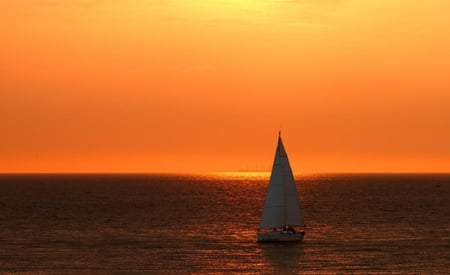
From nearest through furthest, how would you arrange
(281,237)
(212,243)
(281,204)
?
(281,237) < (281,204) < (212,243)

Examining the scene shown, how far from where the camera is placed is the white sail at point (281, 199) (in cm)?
10450

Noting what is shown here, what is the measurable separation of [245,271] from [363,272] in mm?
10182

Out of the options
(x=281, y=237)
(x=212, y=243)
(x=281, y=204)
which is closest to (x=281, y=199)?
(x=281, y=204)

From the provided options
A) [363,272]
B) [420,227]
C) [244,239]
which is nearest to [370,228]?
[420,227]

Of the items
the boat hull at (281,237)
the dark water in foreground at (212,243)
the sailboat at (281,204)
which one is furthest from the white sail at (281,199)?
the dark water in foreground at (212,243)

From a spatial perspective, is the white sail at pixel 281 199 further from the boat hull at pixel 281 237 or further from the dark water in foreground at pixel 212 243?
the dark water in foreground at pixel 212 243

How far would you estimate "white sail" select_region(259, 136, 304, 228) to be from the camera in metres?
104

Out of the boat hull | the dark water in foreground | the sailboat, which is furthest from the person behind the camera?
the sailboat

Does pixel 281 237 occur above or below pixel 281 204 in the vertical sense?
below

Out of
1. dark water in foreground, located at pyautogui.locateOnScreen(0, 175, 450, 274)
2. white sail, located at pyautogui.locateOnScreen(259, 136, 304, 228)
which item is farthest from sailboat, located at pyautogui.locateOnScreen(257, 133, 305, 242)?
dark water in foreground, located at pyautogui.locateOnScreen(0, 175, 450, 274)

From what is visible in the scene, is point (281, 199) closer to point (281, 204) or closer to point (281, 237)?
point (281, 204)

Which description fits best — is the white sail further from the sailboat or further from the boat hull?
the boat hull

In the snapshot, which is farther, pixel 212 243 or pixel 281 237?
pixel 212 243

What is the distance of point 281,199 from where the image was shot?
105 m
